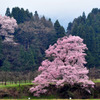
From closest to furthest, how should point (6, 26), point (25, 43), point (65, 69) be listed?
point (65, 69), point (6, 26), point (25, 43)

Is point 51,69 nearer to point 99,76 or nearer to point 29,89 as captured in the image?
point 29,89

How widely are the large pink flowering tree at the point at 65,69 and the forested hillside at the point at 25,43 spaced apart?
18632mm

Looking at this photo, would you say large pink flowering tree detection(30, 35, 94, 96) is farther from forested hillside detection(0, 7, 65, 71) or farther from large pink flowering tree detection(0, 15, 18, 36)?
large pink flowering tree detection(0, 15, 18, 36)

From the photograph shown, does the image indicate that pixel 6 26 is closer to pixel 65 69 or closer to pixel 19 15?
pixel 19 15

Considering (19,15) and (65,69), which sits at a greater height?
(19,15)

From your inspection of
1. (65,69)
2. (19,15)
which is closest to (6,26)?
(19,15)

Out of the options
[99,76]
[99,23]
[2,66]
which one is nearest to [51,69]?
[99,76]

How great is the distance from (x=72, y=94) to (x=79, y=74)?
8.89 ft

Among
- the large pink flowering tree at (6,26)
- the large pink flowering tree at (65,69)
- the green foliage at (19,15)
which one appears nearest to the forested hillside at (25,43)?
the green foliage at (19,15)

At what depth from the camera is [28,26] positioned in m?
60.6

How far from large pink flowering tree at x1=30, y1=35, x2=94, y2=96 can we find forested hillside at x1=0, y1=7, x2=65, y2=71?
734 inches

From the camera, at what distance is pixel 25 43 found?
5922 centimetres

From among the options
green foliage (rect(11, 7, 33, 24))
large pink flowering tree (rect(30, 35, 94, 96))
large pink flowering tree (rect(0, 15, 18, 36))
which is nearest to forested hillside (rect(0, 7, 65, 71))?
green foliage (rect(11, 7, 33, 24))

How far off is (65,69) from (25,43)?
3008cm
